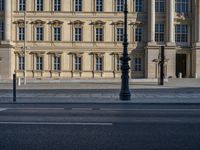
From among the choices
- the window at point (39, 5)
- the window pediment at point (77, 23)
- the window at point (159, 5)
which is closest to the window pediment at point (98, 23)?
the window pediment at point (77, 23)

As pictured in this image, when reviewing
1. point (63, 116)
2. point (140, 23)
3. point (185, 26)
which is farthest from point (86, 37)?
point (63, 116)

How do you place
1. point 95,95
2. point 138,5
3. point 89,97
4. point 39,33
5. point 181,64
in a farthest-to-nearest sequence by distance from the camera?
point 181,64 < point 138,5 < point 39,33 < point 95,95 < point 89,97

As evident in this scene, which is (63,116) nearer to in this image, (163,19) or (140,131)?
(140,131)

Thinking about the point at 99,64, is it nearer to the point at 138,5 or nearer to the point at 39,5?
the point at 138,5

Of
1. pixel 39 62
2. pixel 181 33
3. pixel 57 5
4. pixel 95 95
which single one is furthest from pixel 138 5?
pixel 95 95

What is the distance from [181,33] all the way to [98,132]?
184 feet

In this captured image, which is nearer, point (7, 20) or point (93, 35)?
point (7, 20)

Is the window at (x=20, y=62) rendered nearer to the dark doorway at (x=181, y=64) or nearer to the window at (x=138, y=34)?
the window at (x=138, y=34)

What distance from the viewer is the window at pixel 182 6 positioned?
213 ft

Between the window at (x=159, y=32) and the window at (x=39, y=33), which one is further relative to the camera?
the window at (x=159, y=32)

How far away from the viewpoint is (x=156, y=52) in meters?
62.6

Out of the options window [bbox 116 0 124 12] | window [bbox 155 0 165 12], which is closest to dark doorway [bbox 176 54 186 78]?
window [bbox 155 0 165 12]

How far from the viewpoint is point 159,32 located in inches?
2557

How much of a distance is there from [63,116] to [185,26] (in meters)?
53.0
